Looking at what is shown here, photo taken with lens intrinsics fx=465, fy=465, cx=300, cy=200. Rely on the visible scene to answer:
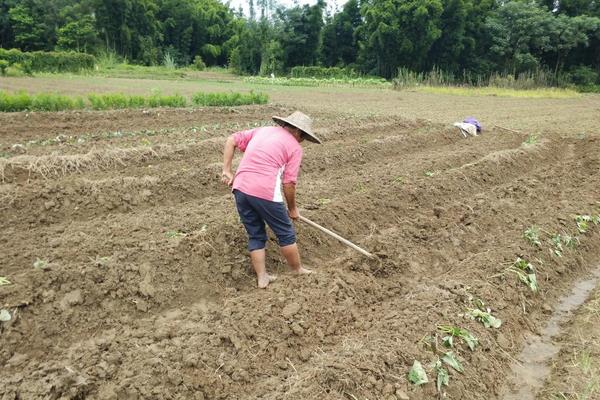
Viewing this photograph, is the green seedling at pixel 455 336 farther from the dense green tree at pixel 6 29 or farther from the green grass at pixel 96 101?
the dense green tree at pixel 6 29

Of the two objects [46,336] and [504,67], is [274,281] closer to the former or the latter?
[46,336]

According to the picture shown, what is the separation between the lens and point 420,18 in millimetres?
41000

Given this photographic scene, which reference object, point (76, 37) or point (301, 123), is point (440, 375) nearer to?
point (301, 123)

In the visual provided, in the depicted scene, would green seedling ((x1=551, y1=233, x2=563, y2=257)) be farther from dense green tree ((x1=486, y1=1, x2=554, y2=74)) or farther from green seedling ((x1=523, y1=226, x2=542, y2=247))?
dense green tree ((x1=486, y1=1, x2=554, y2=74))

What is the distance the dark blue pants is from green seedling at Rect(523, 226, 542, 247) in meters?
3.05

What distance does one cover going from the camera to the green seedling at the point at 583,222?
244 inches

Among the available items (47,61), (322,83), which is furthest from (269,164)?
(47,61)

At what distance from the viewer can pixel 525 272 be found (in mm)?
4938

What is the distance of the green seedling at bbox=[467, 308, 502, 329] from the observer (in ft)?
13.3

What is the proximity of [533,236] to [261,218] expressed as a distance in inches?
134

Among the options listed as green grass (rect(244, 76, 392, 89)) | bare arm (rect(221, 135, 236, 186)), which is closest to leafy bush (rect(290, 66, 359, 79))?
green grass (rect(244, 76, 392, 89))

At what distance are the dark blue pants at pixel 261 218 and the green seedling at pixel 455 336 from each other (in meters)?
1.58

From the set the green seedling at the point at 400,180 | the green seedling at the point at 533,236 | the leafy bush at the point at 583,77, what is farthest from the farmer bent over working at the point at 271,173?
the leafy bush at the point at 583,77

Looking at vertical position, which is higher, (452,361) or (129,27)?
(129,27)
